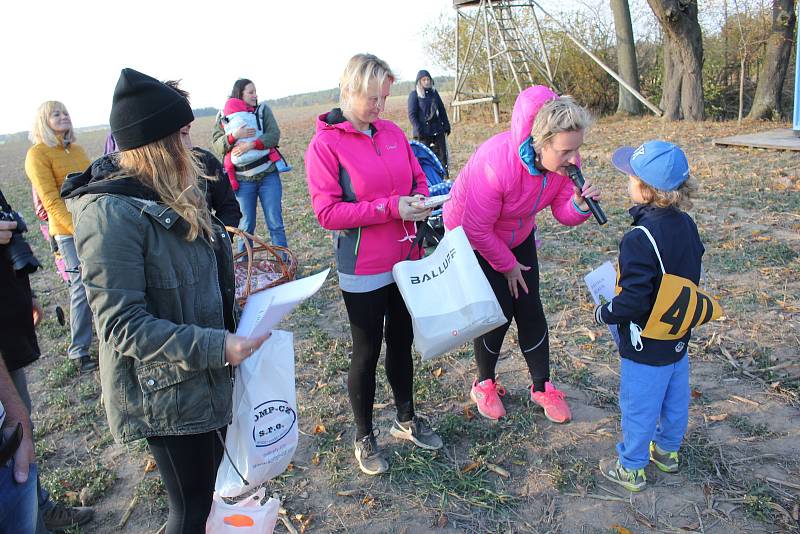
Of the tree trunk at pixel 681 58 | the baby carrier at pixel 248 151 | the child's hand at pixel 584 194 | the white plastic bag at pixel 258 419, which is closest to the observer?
the white plastic bag at pixel 258 419

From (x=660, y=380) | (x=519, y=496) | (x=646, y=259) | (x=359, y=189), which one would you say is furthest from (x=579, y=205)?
(x=519, y=496)

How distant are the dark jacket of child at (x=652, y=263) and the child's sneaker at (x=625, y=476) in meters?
0.69

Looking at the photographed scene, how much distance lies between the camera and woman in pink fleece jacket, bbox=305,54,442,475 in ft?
8.51

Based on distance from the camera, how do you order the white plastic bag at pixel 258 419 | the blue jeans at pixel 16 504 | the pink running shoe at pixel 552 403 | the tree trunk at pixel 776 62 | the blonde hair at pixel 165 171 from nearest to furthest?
the blue jeans at pixel 16 504 < the blonde hair at pixel 165 171 < the white plastic bag at pixel 258 419 < the pink running shoe at pixel 552 403 < the tree trunk at pixel 776 62

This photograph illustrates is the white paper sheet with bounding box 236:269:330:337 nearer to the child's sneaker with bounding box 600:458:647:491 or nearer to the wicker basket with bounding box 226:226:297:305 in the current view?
the wicker basket with bounding box 226:226:297:305

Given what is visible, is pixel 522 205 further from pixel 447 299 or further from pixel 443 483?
pixel 443 483

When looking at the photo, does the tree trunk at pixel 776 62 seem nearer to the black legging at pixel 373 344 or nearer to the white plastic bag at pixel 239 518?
the black legging at pixel 373 344

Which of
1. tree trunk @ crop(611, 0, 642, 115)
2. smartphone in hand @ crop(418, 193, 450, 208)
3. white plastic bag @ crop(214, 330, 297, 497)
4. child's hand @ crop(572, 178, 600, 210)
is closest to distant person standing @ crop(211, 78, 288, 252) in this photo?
smartphone in hand @ crop(418, 193, 450, 208)

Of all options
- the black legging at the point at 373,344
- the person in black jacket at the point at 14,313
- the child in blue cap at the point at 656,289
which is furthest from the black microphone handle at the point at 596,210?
the person in black jacket at the point at 14,313

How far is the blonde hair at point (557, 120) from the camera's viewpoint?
2.65m

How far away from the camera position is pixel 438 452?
323cm

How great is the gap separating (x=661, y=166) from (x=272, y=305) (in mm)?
1778

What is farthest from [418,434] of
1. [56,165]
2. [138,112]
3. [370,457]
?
[56,165]

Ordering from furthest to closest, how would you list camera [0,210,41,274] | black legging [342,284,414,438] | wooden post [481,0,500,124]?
1. wooden post [481,0,500,124]
2. black legging [342,284,414,438]
3. camera [0,210,41,274]
